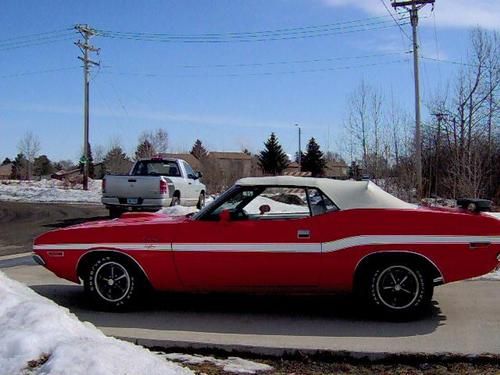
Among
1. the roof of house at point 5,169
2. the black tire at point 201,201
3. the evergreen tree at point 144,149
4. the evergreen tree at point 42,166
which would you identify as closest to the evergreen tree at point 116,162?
the evergreen tree at point 144,149

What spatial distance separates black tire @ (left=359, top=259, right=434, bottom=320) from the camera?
589 cm

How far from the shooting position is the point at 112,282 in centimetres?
630

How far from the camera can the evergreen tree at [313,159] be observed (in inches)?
2884

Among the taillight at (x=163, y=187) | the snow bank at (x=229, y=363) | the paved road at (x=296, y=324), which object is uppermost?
the taillight at (x=163, y=187)

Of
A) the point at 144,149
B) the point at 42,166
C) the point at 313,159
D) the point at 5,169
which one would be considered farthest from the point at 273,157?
the point at 5,169

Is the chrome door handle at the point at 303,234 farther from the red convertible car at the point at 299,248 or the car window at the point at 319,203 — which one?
the car window at the point at 319,203

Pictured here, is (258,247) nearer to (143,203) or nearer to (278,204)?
(278,204)

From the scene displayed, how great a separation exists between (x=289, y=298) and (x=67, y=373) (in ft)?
12.4

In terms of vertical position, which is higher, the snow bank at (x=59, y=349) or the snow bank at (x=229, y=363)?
the snow bank at (x=59, y=349)

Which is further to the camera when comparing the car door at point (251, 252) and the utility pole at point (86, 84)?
the utility pole at point (86, 84)

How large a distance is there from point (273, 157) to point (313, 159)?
5308 millimetres

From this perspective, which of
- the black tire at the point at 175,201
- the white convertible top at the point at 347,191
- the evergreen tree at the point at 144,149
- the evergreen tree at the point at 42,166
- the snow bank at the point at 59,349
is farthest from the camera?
the evergreen tree at the point at 42,166

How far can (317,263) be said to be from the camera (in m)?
5.88

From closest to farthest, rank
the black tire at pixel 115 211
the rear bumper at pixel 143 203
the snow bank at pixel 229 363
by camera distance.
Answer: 1. the snow bank at pixel 229 363
2. the rear bumper at pixel 143 203
3. the black tire at pixel 115 211
